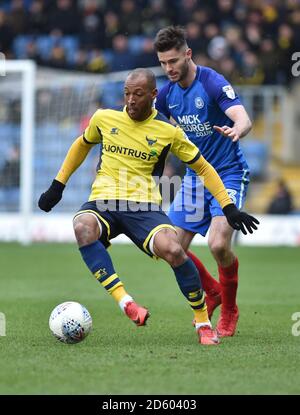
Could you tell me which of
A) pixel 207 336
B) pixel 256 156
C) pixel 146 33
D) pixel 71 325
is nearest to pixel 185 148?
pixel 207 336

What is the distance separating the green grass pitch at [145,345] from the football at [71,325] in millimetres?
85

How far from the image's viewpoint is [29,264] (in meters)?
14.4

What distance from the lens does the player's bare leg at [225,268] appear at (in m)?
7.78

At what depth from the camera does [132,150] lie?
7.21m

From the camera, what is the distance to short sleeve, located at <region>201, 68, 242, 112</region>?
7.84 metres

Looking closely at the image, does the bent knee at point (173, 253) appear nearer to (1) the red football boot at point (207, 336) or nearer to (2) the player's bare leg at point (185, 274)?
(2) the player's bare leg at point (185, 274)

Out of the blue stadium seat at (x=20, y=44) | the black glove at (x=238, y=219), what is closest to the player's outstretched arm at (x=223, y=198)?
the black glove at (x=238, y=219)

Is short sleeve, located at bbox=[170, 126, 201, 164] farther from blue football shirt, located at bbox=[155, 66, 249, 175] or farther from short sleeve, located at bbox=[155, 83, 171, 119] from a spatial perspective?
short sleeve, located at bbox=[155, 83, 171, 119]

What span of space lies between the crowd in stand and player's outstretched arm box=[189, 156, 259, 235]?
12.6 m

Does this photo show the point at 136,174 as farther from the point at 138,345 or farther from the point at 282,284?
the point at 282,284

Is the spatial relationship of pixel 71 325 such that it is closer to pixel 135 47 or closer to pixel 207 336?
pixel 207 336

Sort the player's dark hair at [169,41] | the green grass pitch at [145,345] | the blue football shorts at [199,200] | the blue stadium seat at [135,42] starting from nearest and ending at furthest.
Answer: the green grass pitch at [145,345], the player's dark hair at [169,41], the blue football shorts at [199,200], the blue stadium seat at [135,42]

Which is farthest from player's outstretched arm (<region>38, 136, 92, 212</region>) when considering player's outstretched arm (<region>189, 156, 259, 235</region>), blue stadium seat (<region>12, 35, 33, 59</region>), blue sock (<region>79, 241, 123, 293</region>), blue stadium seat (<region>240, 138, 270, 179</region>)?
blue stadium seat (<region>12, 35, 33, 59</region>)

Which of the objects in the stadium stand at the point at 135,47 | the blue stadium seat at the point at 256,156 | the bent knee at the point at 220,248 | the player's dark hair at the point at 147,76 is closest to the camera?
the player's dark hair at the point at 147,76
